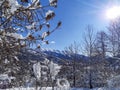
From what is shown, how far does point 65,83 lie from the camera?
593 centimetres

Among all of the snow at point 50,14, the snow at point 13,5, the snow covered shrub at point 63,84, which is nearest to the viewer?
the snow at point 13,5

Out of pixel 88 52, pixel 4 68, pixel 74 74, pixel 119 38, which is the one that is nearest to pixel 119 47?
pixel 119 38

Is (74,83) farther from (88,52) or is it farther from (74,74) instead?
(88,52)

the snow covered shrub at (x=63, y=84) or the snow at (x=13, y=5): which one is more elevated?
the snow at (x=13, y=5)

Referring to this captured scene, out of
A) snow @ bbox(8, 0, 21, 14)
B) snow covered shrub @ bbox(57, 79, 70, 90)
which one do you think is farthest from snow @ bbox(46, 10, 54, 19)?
snow covered shrub @ bbox(57, 79, 70, 90)

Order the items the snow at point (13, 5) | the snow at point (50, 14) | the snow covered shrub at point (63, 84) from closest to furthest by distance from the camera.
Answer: the snow at point (13, 5) < the snow at point (50, 14) < the snow covered shrub at point (63, 84)

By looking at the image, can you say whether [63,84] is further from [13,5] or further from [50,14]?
[13,5]

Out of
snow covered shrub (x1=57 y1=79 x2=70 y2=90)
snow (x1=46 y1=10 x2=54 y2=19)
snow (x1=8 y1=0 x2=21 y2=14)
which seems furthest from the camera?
snow covered shrub (x1=57 y1=79 x2=70 y2=90)

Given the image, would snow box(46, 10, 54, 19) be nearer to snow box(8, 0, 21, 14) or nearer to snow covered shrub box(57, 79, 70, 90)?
snow box(8, 0, 21, 14)

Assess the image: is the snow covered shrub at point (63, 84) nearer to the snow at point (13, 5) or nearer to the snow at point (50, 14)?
the snow at point (50, 14)

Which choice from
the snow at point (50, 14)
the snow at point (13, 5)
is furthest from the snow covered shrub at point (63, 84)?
the snow at point (13, 5)

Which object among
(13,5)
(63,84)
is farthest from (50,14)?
(63,84)

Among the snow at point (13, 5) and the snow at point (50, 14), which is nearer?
the snow at point (13, 5)

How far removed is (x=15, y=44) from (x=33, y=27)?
226mm
